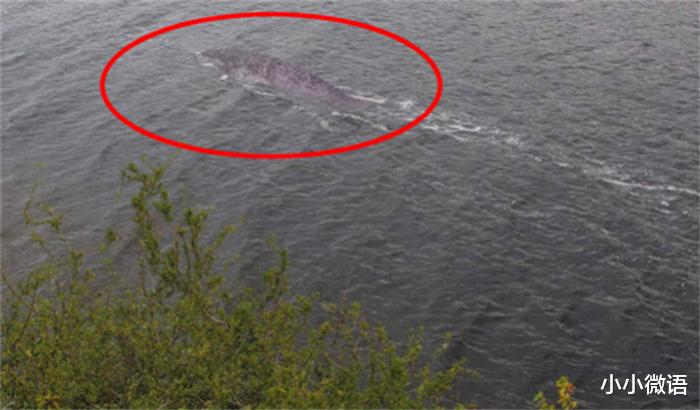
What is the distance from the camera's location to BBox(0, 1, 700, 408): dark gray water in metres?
30.4

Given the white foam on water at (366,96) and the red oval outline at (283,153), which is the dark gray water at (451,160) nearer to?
the red oval outline at (283,153)

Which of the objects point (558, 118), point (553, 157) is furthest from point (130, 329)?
point (558, 118)

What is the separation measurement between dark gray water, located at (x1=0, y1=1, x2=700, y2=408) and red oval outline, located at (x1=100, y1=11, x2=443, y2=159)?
549mm

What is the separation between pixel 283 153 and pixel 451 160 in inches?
359

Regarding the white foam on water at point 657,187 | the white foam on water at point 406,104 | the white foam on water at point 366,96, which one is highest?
the white foam on water at point 366,96

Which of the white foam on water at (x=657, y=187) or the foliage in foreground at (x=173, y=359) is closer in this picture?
the foliage in foreground at (x=173, y=359)

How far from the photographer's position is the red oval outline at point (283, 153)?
135 feet

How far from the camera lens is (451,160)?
131 feet

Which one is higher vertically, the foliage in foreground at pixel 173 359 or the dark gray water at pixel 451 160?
the foliage in foreground at pixel 173 359

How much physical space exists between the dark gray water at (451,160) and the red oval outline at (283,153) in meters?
0.55

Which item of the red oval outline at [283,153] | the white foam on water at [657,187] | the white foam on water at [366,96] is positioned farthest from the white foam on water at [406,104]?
the white foam on water at [657,187]

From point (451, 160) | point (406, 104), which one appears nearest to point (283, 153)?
point (406, 104)

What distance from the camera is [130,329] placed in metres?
20.0

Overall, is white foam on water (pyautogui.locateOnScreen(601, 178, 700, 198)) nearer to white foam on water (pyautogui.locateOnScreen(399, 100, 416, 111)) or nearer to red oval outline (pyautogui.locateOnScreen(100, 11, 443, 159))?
red oval outline (pyautogui.locateOnScreen(100, 11, 443, 159))
